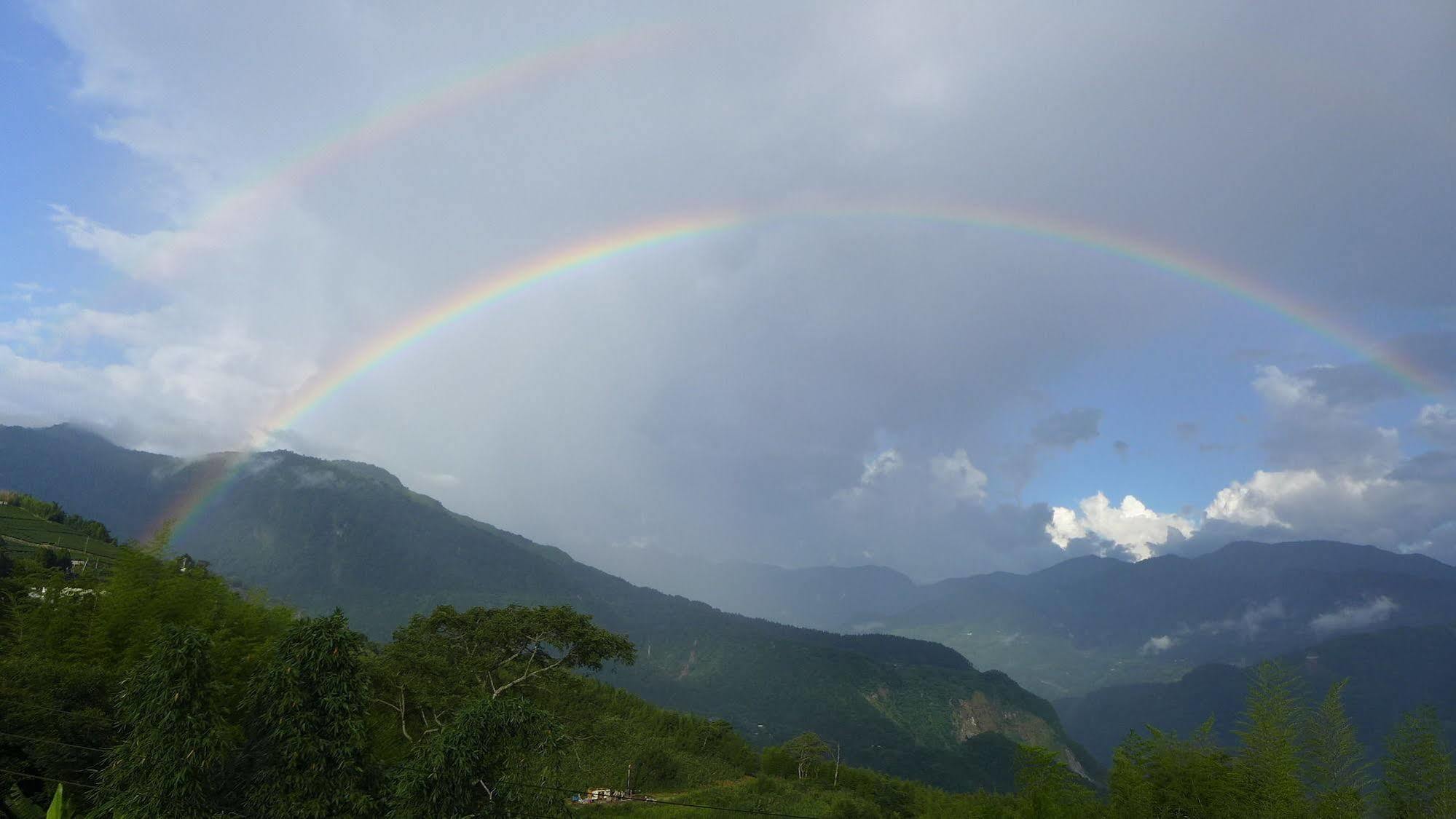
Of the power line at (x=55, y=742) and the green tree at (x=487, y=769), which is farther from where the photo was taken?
the power line at (x=55, y=742)

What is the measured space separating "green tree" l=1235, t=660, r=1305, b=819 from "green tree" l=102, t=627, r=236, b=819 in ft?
129

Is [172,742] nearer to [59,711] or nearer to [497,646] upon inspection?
[59,711]

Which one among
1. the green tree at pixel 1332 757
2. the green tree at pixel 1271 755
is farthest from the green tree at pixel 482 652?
the green tree at pixel 1332 757

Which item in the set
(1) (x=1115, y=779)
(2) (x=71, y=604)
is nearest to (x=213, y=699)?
(2) (x=71, y=604)

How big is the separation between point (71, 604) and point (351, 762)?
84.1 feet

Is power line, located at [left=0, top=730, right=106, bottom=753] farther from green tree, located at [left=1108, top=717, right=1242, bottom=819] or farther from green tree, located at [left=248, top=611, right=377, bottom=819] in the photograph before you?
green tree, located at [left=1108, top=717, right=1242, bottom=819]

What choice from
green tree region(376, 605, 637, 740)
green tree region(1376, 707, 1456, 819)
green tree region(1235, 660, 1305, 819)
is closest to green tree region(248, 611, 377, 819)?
green tree region(376, 605, 637, 740)

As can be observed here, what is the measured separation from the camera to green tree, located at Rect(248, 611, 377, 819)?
66.3 feet

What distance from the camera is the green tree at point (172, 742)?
18781 millimetres

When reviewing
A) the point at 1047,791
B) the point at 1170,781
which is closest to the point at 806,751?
the point at 1047,791

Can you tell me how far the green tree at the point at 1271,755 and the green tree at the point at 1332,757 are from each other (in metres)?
0.72

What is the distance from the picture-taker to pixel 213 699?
822 inches

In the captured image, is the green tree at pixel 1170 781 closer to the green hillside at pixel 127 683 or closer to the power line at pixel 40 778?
the green hillside at pixel 127 683

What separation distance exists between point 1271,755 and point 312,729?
39787mm
